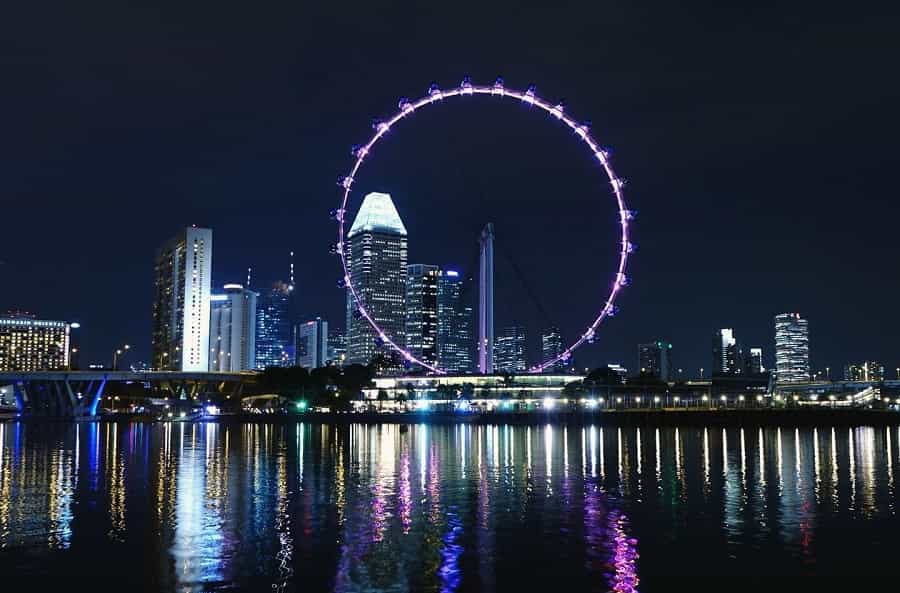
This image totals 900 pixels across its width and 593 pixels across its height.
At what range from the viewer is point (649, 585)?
Answer: 19469 millimetres

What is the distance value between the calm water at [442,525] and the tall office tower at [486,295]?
154 feet

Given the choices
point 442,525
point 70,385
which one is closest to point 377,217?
point 70,385

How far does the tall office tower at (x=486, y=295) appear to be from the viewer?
97.2 meters

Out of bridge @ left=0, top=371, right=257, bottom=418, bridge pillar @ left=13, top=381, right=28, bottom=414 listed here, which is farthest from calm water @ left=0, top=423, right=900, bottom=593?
bridge pillar @ left=13, top=381, right=28, bottom=414

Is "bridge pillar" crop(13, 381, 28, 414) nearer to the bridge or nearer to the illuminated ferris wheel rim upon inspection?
the bridge

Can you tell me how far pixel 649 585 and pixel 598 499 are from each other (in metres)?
14.2

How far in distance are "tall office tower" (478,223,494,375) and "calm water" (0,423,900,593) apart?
154 feet

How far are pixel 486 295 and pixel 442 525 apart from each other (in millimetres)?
72349

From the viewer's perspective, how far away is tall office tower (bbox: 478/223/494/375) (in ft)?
319

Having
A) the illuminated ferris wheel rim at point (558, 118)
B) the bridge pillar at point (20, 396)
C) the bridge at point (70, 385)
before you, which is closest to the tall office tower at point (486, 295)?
the illuminated ferris wheel rim at point (558, 118)

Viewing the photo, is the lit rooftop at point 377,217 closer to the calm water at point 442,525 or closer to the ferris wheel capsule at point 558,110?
the ferris wheel capsule at point 558,110

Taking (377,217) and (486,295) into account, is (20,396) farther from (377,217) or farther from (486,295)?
(486,295)

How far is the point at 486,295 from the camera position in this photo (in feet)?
325

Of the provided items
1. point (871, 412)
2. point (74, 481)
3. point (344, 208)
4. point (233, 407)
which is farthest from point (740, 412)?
point (74, 481)
